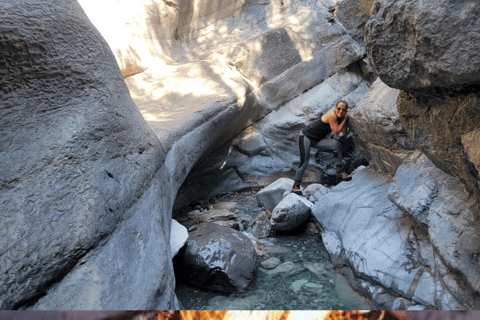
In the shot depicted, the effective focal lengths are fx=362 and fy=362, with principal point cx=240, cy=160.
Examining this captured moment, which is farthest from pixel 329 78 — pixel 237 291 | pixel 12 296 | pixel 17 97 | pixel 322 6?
pixel 12 296

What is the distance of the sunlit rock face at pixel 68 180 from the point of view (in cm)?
160

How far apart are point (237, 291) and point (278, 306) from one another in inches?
15.7

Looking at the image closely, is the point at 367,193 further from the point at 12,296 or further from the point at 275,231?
the point at 12,296

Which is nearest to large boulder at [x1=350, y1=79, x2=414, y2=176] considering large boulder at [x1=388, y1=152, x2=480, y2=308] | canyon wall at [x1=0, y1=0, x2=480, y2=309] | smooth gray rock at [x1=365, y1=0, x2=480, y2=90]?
canyon wall at [x1=0, y1=0, x2=480, y2=309]

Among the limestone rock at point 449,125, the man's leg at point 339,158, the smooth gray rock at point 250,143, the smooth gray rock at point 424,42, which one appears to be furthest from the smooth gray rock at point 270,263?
the smooth gray rock at point 250,143

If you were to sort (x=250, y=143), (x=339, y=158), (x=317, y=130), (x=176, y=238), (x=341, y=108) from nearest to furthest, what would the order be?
(x=176, y=238)
(x=341, y=108)
(x=317, y=130)
(x=339, y=158)
(x=250, y=143)

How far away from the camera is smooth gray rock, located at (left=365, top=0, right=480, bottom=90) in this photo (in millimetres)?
1352

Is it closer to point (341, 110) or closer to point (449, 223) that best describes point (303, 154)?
point (341, 110)

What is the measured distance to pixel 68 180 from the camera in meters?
1.86

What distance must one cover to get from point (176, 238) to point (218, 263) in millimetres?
446

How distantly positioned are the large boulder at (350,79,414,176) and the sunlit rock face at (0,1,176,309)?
248cm

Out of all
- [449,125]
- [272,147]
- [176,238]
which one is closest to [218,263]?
[176,238]

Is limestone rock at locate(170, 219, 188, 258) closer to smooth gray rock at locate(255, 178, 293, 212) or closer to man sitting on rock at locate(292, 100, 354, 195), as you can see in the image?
smooth gray rock at locate(255, 178, 293, 212)

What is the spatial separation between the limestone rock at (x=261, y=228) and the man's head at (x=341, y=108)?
1.77 m
